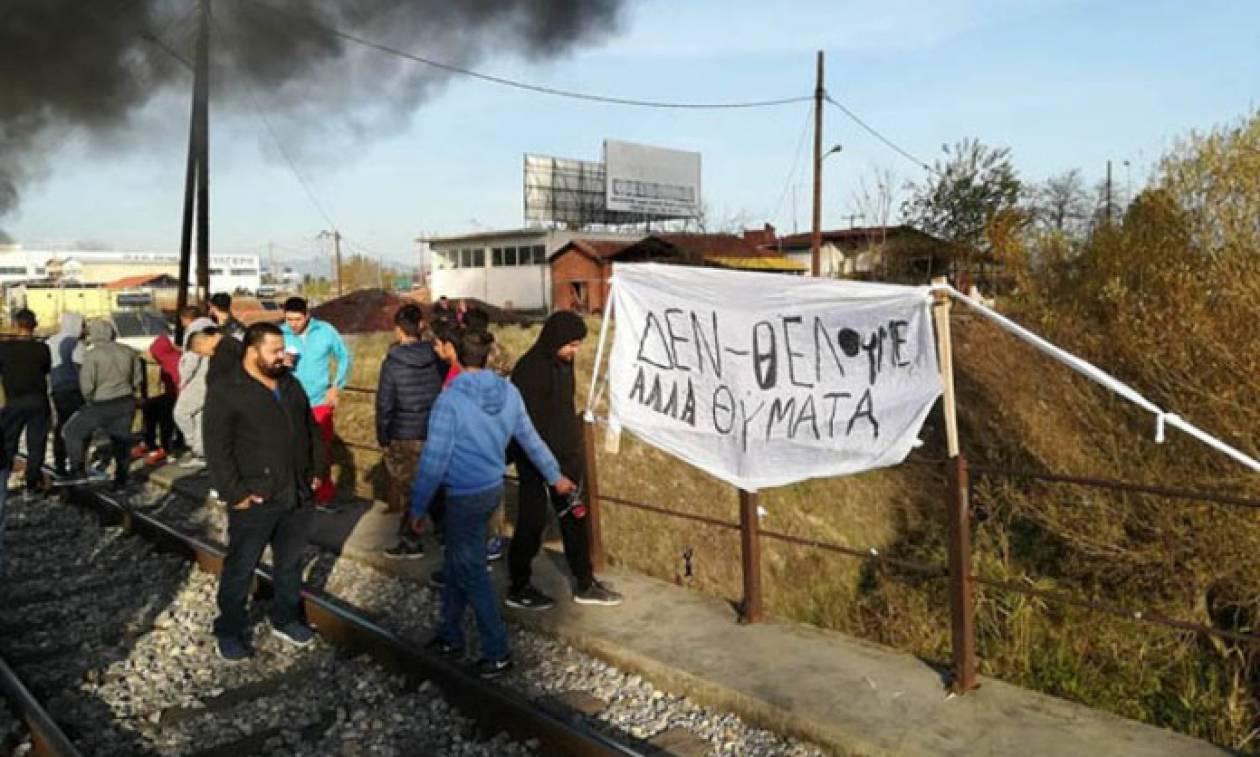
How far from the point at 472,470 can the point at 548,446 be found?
960mm

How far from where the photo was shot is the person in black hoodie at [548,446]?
17.7 feet

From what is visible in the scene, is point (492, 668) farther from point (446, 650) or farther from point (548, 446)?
point (548, 446)

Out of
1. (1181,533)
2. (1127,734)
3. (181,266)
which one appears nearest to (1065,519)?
(1181,533)

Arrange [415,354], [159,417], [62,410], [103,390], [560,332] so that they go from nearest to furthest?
[560,332] < [415,354] < [103,390] < [62,410] < [159,417]

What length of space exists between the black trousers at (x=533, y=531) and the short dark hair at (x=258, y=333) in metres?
1.50

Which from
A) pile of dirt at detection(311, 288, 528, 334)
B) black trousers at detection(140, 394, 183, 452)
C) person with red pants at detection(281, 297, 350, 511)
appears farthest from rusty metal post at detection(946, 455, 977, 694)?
pile of dirt at detection(311, 288, 528, 334)

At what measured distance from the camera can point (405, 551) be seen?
6816 mm

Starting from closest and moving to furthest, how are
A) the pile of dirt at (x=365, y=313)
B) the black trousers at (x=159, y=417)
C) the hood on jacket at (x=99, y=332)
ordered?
the hood on jacket at (x=99, y=332)
the black trousers at (x=159, y=417)
the pile of dirt at (x=365, y=313)

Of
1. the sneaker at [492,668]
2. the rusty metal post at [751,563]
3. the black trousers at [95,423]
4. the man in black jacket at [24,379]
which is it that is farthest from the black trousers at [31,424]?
the rusty metal post at [751,563]

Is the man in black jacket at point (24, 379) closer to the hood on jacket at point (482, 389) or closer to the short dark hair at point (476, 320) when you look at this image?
the short dark hair at point (476, 320)

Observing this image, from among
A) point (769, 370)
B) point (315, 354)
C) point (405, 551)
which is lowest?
point (405, 551)

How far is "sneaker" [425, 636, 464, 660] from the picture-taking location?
4.87 metres

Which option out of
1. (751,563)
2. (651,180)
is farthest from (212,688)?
(651,180)

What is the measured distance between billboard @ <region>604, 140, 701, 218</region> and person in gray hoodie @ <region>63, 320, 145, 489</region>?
5503 cm
